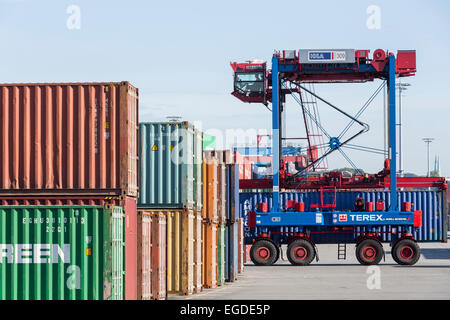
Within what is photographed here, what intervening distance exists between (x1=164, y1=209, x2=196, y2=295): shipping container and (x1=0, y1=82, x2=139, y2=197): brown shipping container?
5193mm

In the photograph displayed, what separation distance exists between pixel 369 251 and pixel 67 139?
945 inches

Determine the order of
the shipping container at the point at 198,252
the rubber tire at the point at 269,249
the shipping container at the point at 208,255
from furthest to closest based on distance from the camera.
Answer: the rubber tire at the point at 269,249, the shipping container at the point at 208,255, the shipping container at the point at 198,252

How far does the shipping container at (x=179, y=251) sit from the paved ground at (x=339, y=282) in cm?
52

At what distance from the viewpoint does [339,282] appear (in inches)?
1294

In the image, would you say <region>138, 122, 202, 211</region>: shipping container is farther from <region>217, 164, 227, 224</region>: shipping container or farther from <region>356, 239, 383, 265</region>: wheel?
<region>356, 239, 383, 265</region>: wheel

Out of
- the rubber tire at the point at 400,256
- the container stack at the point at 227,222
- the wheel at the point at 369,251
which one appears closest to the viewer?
the container stack at the point at 227,222

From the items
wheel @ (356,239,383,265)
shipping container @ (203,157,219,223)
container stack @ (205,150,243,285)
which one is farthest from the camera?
wheel @ (356,239,383,265)

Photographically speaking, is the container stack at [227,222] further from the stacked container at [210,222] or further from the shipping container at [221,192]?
the stacked container at [210,222]

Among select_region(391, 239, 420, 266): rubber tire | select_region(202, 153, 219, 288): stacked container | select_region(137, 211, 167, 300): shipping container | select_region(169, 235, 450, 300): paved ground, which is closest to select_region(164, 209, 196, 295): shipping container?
select_region(169, 235, 450, 300): paved ground

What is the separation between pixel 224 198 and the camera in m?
33.3

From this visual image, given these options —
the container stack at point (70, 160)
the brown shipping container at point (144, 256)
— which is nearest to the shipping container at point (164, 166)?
the brown shipping container at point (144, 256)

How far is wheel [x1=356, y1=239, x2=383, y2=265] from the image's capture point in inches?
1673

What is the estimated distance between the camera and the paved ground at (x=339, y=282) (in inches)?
1076

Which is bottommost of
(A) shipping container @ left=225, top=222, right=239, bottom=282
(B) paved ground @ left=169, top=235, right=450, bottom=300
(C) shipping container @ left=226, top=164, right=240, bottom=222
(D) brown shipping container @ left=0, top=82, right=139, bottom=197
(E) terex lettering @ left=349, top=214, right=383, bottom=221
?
(B) paved ground @ left=169, top=235, right=450, bottom=300
